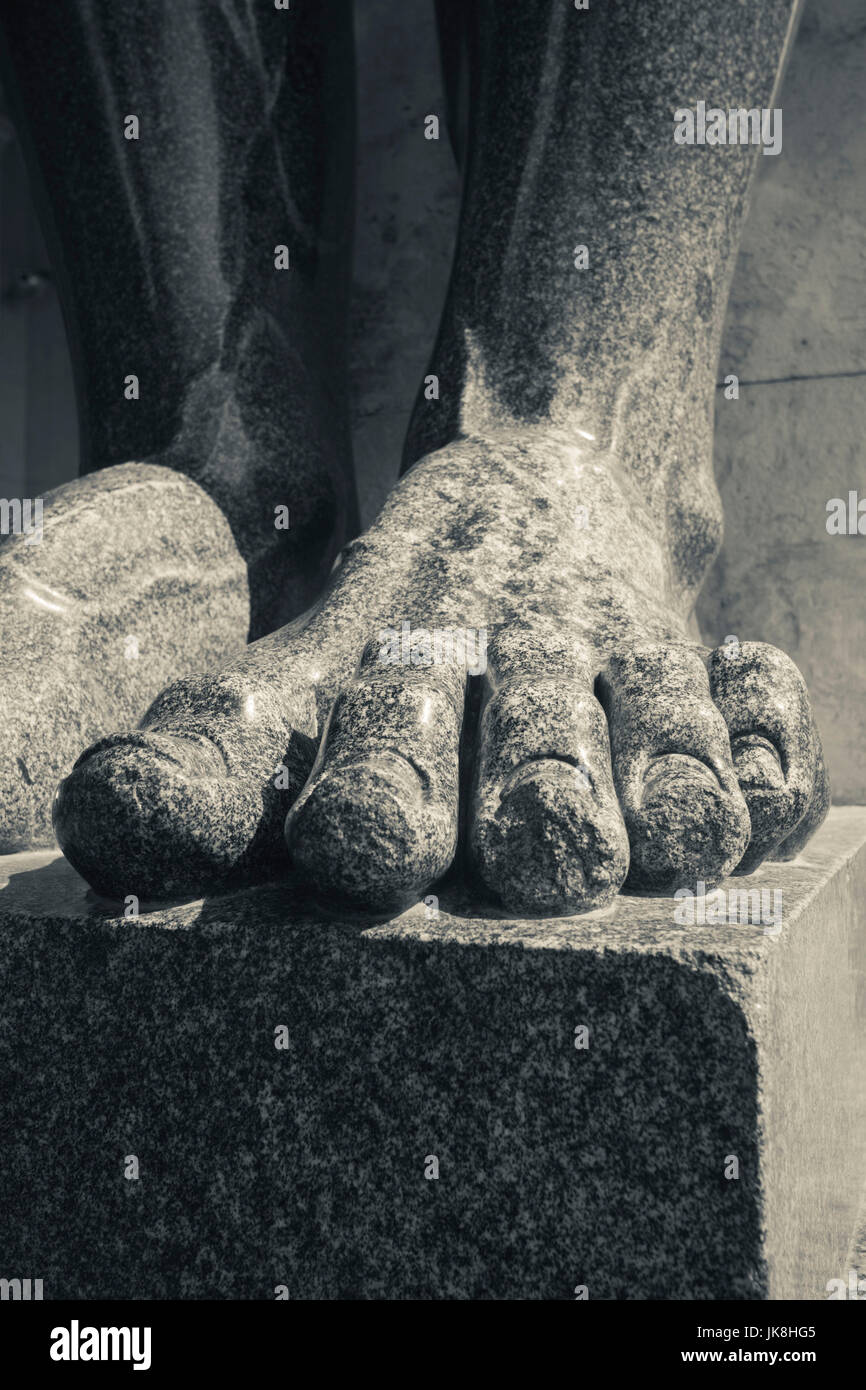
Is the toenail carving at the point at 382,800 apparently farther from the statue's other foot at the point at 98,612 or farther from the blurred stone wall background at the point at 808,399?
the blurred stone wall background at the point at 808,399

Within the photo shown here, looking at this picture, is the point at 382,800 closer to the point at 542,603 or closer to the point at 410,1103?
the point at 410,1103

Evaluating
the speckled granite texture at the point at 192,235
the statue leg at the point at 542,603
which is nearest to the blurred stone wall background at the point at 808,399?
the statue leg at the point at 542,603

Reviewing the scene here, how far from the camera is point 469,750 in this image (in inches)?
42.7

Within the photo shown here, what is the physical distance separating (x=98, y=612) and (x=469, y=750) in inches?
23.2

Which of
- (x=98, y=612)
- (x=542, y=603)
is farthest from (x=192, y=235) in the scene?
(x=542, y=603)

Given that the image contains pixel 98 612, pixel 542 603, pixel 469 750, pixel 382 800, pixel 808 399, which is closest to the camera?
pixel 382 800

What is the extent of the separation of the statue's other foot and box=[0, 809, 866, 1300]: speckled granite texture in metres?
0.30

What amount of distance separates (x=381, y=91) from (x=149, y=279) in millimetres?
1004

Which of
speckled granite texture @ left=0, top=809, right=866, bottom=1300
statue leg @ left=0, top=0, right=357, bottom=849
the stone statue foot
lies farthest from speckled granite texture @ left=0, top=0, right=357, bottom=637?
speckled granite texture @ left=0, top=809, right=866, bottom=1300

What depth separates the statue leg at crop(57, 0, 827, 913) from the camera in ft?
3.03

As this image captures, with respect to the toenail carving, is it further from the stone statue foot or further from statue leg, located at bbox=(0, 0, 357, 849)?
statue leg, located at bbox=(0, 0, 357, 849)

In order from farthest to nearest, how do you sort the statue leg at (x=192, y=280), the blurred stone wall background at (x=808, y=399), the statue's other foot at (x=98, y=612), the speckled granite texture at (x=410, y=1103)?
the blurred stone wall background at (x=808, y=399) < the statue leg at (x=192, y=280) < the statue's other foot at (x=98, y=612) < the speckled granite texture at (x=410, y=1103)

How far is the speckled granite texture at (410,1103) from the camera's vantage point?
0.82m

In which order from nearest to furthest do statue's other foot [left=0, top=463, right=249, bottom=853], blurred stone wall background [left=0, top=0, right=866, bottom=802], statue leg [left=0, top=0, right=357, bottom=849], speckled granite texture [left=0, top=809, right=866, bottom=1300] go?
speckled granite texture [left=0, top=809, right=866, bottom=1300] < statue's other foot [left=0, top=463, right=249, bottom=853] < statue leg [left=0, top=0, right=357, bottom=849] < blurred stone wall background [left=0, top=0, right=866, bottom=802]
